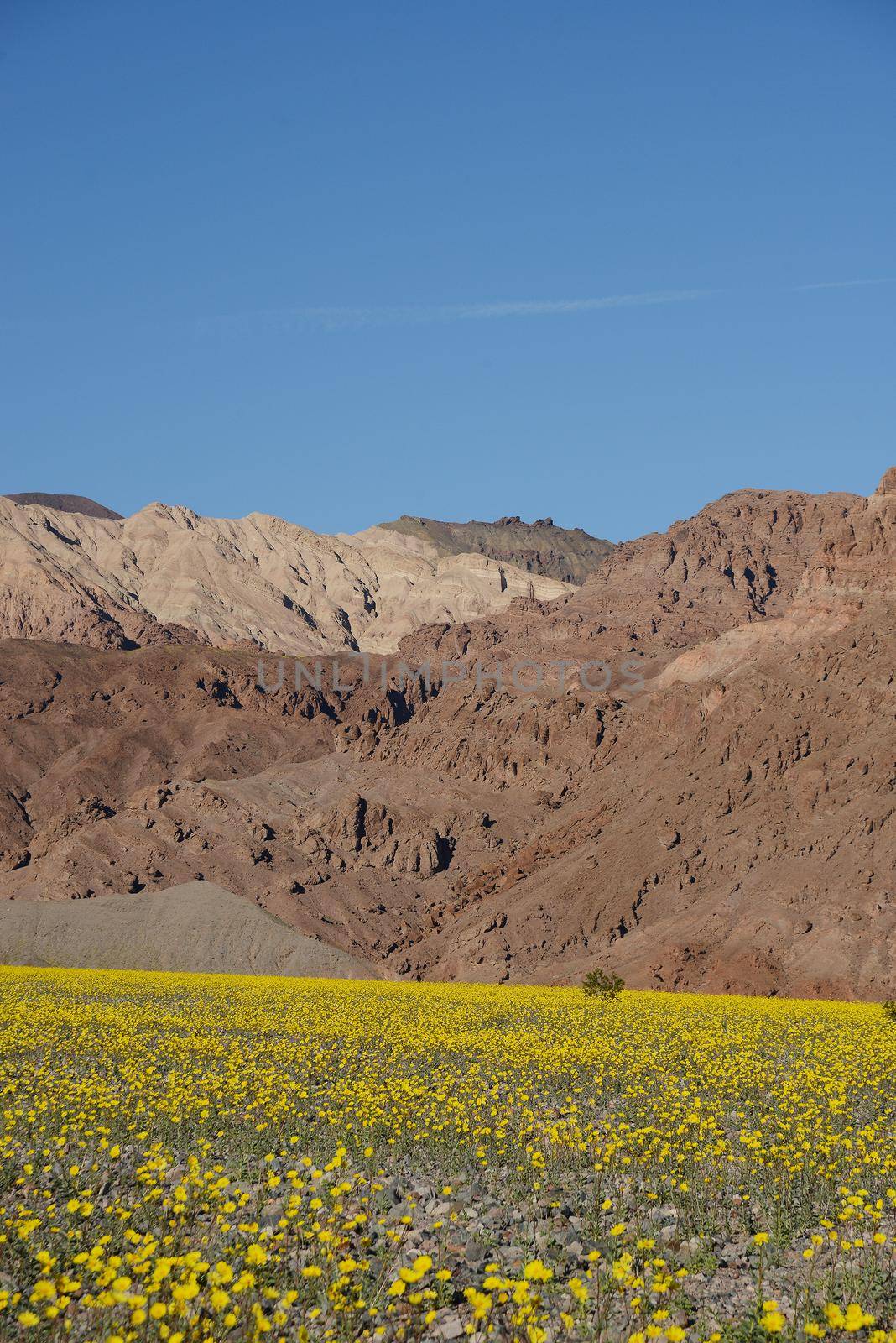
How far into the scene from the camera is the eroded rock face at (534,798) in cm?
7944

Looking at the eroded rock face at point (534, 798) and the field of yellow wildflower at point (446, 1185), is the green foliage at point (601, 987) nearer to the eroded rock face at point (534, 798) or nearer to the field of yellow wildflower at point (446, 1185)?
the eroded rock face at point (534, 798)

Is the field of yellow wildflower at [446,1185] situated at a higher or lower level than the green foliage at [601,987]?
higher

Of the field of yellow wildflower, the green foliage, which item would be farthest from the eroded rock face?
the field of yellow wildflower

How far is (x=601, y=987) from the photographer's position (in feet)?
176

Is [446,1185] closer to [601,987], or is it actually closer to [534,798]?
[601,987]

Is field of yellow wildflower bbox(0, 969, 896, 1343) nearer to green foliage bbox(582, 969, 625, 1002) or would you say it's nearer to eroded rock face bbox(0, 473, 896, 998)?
green foliage bbox(582, 969, 625, 1002)

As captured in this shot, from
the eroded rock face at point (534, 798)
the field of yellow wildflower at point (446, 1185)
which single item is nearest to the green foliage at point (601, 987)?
the eroded rock face at point (534, 798)

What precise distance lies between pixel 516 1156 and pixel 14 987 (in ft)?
124

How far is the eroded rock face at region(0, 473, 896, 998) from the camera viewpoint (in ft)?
261

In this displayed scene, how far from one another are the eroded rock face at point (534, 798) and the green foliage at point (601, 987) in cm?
1676

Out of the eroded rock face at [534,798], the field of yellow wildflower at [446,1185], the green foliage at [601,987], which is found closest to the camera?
the field of yellow wildflower at [446,1185]

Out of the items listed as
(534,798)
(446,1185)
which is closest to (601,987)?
(446,1185)

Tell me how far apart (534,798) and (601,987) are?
68.2 metres


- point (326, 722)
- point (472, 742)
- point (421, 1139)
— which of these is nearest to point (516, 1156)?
point (421, 1139)
